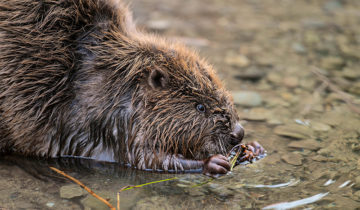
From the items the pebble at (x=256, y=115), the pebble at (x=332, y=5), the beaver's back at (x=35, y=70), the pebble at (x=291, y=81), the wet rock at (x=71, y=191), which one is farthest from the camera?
the pebble at (x=332, y=5)

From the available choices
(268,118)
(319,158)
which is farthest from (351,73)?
(319,158)

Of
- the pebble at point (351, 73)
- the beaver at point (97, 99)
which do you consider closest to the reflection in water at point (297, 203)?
the beaver at point (97, 99)

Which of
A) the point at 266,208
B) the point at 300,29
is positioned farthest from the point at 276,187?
the point at 300,29

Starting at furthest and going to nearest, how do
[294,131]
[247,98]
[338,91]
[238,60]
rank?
[238,60] < [338,91] < [247,98] < [294,131]

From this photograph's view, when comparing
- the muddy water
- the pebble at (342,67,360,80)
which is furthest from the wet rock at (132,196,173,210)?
the pebble at (342,67,360,80)

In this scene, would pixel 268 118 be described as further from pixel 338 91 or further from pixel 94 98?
pixel 94 98

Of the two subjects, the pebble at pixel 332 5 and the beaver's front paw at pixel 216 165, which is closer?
the beaver's front paw at pixel 216 165

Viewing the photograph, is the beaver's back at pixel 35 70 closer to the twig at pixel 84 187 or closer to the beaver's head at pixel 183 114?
the twig at pixel 84 187
